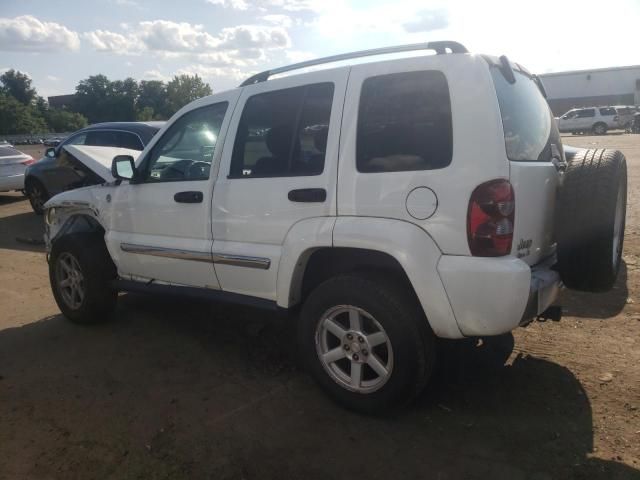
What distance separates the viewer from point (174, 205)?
13.0 feet

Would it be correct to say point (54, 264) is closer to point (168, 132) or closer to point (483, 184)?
point (168, 132)

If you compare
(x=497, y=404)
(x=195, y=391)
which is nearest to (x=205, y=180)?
(x=195, y=391)

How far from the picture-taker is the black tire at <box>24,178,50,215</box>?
10.6 meters

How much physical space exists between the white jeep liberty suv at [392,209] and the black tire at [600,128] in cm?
3326

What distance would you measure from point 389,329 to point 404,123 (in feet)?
3.68

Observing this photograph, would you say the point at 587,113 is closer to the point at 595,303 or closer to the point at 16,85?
the point at 595,303

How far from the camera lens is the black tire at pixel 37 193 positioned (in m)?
10.6

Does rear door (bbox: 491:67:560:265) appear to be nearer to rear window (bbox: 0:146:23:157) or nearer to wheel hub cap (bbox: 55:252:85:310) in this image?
wheel hub cap (bbox: 55:252:85:310)

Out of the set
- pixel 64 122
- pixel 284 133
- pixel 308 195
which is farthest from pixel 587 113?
pixel 64 122

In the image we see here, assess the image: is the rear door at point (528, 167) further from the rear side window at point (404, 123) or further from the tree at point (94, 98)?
the tree at point (94, 98)

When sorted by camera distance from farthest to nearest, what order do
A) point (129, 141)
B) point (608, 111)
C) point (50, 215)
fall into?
point (608, 111) → point (129, 141) → point (50, 215)

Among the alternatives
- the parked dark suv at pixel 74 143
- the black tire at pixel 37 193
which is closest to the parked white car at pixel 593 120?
the parked dark suv at pixel 74 143

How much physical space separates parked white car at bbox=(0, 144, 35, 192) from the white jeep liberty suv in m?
10.8

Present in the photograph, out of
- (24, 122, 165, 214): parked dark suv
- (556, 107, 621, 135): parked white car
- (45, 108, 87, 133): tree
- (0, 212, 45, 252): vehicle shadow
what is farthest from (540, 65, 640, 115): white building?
(45, 108, 87, 133): tree
